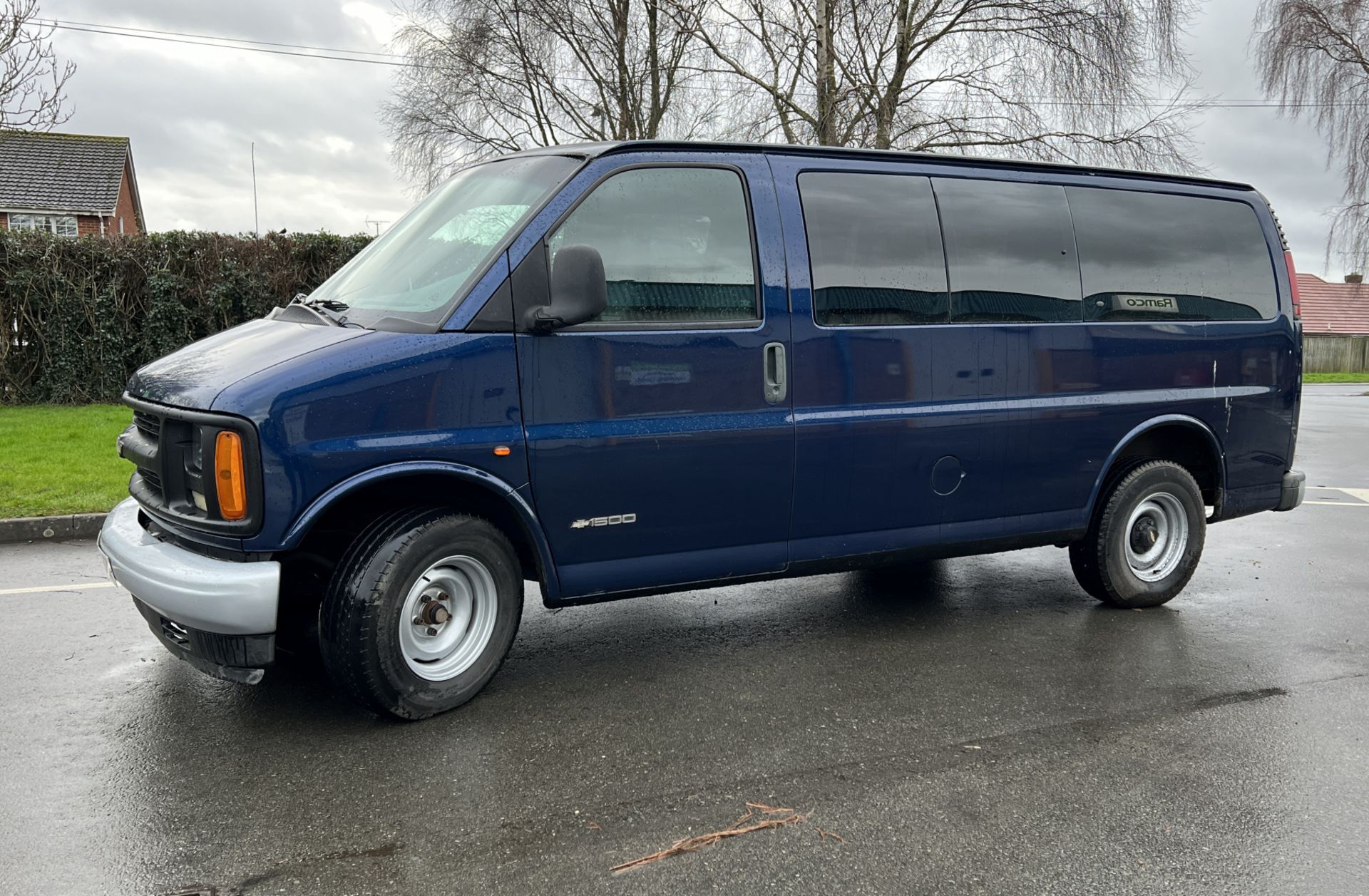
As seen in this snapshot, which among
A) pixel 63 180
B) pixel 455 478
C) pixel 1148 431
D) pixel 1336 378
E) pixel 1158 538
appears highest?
pixel 63 180

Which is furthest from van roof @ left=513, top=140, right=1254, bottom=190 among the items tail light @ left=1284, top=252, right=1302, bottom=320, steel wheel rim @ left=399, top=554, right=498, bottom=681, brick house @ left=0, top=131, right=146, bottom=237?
brick house @ left=0, top=131, right=146, bottom=237

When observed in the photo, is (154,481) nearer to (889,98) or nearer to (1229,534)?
(1229,534)

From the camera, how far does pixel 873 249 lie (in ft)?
16.1

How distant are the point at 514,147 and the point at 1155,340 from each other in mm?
18483

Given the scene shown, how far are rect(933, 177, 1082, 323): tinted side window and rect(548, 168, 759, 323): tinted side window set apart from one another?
1156 mm

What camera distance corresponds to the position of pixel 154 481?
4.20 metres

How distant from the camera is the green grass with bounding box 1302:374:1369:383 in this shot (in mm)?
35719

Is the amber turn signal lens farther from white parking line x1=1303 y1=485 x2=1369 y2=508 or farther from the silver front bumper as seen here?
white parking line x1=1303 y1=485 x2=1369 y2=508

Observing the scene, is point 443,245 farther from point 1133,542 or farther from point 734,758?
point 1133,542

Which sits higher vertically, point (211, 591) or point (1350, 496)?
point (211, 591)

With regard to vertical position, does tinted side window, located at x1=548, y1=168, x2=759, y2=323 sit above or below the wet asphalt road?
above

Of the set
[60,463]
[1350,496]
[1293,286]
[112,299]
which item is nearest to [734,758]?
[1293,286]

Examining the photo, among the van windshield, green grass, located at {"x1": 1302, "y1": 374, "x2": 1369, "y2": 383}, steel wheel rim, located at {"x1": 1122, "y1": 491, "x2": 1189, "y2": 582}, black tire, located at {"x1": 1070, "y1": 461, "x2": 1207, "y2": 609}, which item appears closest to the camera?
the van windshield

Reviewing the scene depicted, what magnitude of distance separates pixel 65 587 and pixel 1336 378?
41.1m
